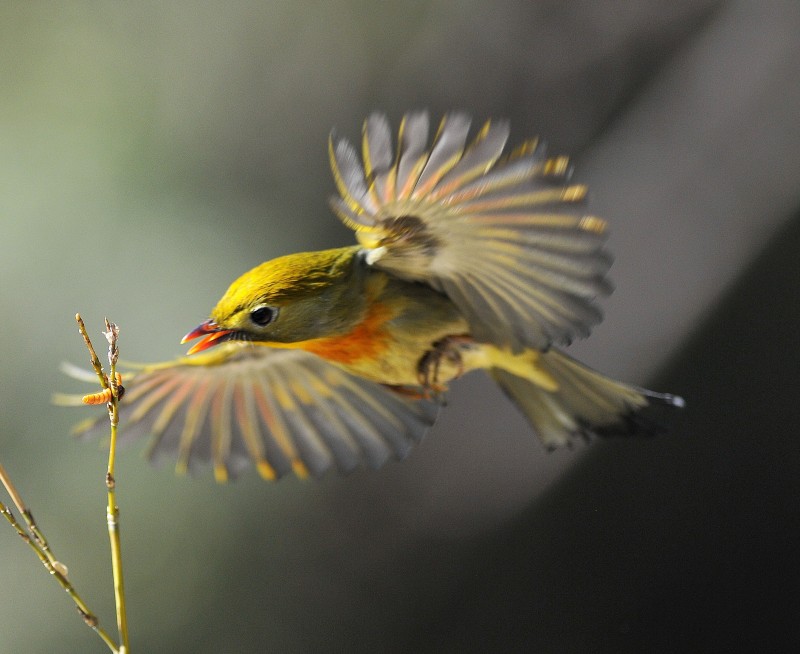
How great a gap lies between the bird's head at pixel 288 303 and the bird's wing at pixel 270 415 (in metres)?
0.30

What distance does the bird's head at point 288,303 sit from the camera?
1.08 meters

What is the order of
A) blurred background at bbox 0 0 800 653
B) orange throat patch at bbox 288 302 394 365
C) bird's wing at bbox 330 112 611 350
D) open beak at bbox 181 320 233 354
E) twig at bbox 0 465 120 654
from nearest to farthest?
twig at bbox 0 465 120 654
bird's wing at bbox 330 112 611 350
open beak at bbox 181 320 233 354
orange throat patch at bbox 288 302 394 365
blurred background at bbox 0 0 800 653

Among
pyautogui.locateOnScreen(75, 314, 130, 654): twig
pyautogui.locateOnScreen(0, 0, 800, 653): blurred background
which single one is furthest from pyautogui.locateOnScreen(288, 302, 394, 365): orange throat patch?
pyautogui.locateOnScreen(0, 0, 800, 653): blurred background

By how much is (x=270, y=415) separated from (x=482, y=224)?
1.91 feet

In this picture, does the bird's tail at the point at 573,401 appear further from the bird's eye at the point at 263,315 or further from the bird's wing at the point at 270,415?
the bird's eye at the point at 263,315

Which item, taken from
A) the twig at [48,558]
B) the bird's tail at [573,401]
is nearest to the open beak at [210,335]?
the twig at [48,558]

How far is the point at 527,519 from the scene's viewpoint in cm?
249

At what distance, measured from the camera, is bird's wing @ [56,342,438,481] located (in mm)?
1466

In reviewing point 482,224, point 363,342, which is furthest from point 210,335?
point 482,224

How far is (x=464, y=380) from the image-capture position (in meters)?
2.52

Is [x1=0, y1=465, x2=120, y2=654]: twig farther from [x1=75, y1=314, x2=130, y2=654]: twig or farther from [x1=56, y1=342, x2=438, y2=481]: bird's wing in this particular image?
[x1=56, y1=342, x2=438, y2=481]: bird's wing

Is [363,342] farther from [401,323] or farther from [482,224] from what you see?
[482,224]

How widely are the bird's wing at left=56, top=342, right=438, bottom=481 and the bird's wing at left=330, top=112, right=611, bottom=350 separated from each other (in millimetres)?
297

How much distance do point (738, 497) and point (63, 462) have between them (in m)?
1.68
